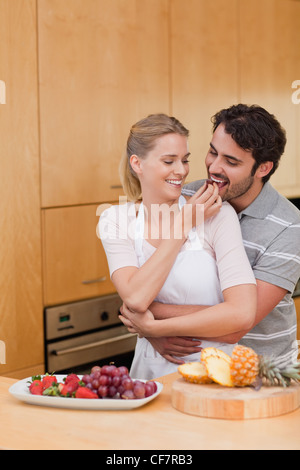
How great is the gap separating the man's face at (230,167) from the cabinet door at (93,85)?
0.94 meters

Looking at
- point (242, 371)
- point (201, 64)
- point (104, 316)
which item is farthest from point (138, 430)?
point (201, 64)

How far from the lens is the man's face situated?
7.13ft

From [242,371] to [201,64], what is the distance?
→ 7.85 feet

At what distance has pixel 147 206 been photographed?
2.16 metres

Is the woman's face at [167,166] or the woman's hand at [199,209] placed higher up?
the woman's face at [167,166]

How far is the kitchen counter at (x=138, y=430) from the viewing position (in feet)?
4.45

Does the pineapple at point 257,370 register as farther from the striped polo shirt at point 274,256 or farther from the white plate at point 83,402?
the striped polo shirt at point 274,256

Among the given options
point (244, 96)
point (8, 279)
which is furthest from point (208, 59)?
point (8, 279)

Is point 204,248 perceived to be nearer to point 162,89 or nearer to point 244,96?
point 162,89

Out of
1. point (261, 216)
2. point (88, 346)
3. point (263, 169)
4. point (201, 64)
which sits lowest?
point (88, 346)

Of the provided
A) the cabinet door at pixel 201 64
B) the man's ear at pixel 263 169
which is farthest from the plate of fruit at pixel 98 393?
the cabinet door at pixel 201 64

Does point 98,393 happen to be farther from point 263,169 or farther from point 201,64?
point 201,64

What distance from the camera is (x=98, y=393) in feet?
5.11

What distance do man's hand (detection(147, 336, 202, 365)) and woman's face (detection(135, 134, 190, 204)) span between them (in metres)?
0.42
